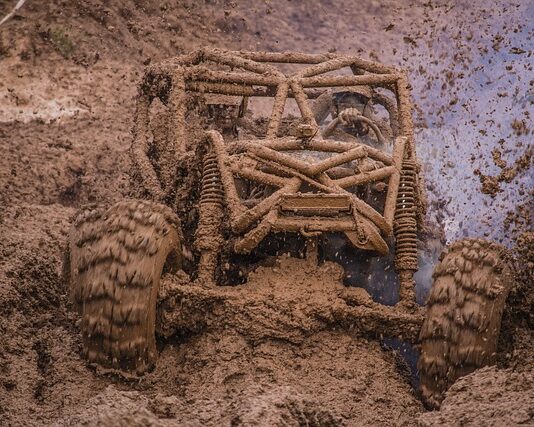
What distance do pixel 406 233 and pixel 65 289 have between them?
1.86 metres

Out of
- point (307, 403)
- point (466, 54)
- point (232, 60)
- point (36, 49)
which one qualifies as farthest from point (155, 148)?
point (466, 54)

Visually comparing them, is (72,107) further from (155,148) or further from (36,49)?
(155,148)

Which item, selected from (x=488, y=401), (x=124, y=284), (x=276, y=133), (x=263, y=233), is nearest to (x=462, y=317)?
(x=488, y=401)

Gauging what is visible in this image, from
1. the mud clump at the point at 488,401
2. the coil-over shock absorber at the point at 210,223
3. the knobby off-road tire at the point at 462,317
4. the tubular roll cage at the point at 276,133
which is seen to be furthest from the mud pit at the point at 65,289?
the tubular roll cage at the point at 276,133

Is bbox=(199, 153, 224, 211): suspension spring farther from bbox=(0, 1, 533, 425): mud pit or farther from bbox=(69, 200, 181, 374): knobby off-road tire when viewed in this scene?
bbox=(0, 1, 533, 425): mud pit

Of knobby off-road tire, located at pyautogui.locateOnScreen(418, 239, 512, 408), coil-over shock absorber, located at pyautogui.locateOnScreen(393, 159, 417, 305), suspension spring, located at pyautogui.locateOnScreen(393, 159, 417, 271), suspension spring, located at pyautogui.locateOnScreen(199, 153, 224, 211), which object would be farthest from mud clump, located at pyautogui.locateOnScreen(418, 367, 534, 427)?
suspension spring, located at pyautogui.locateOnScreen(199, 153, 224, 211)

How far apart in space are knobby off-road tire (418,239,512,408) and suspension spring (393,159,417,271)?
20.7 inches

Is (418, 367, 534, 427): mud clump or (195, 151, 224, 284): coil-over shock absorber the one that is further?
(195, 151, 224, 284): coil-over shock absorber

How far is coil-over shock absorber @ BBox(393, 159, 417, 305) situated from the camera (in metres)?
3.73

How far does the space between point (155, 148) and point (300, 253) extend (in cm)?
185

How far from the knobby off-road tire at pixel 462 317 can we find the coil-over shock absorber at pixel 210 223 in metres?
1.06

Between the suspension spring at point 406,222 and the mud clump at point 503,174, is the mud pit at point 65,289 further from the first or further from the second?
the mud clump at point 503,174

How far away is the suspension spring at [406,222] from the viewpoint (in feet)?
12.5

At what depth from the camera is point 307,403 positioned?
2688 mm
